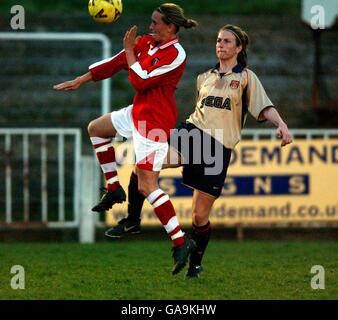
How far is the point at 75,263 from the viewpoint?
9.98 meters

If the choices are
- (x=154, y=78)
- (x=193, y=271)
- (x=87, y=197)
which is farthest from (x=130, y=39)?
(x=87, y=197)

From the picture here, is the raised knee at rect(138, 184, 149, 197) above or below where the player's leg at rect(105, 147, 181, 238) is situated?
above

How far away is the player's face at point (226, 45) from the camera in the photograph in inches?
340

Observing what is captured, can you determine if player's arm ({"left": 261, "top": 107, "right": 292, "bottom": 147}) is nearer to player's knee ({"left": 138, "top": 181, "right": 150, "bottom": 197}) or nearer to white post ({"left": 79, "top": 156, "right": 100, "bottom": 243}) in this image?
player's knee ({"left": 138, "top": 181, "right": 150, "bottom": 197})

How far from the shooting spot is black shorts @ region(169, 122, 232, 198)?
8.73 meters

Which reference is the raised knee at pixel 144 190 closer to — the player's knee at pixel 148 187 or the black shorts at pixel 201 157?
the player's knee at pixel 148 187

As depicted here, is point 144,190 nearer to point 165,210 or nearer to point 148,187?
point 148,187

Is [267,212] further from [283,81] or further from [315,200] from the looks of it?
[283,81]

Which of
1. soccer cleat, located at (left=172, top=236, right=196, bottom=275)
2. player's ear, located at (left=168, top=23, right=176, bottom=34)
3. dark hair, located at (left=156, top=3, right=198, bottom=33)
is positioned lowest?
soccer cleat, located at (left=172, top=236, right=196, bottom=275)

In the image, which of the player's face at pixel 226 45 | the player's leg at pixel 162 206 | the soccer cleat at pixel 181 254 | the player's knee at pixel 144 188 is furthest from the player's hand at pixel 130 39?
the soccer cleat at pixel 181 254

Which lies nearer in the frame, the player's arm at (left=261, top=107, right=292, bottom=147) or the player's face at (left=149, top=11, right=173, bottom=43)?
the player's arm at (left=261, top=107, right=292, bottom=147)

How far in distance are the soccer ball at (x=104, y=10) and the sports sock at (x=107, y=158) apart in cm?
110

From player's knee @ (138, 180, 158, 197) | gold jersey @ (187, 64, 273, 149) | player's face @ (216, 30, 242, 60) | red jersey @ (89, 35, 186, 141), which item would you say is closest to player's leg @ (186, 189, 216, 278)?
player's knee @ (138, 180, 158, 197)

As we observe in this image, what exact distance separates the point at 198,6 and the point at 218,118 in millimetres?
10654
